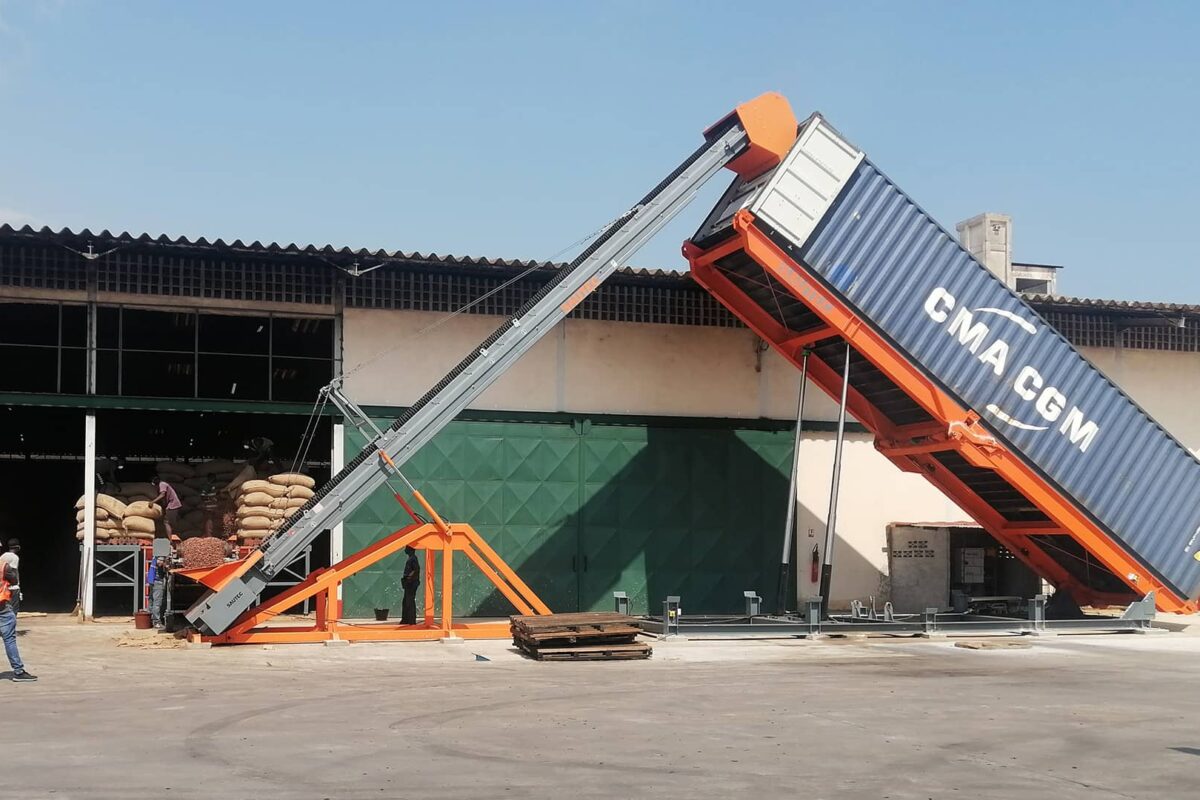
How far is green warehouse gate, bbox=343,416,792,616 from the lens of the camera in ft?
71.7

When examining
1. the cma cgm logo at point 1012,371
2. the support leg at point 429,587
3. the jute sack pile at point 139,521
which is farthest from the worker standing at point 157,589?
the cma cgm logo at point 1012,371

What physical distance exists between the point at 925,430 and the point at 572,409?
650 centimetres

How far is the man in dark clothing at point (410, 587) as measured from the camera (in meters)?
19.2

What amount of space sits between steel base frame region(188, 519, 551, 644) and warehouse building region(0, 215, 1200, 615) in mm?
3213

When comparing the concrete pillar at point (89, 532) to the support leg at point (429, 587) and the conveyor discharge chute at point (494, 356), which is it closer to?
the conveyor discharge chute at point (494, 356)

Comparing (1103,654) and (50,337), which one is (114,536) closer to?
(50,337)

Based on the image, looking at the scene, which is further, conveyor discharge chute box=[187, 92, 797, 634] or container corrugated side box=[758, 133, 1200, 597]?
container corrugated side box=[758, 133, 1200, 597]

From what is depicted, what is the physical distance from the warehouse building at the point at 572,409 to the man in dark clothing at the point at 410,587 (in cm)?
202

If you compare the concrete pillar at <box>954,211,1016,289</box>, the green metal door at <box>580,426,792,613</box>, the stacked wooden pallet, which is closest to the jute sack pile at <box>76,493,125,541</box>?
the green metal door at <box>580,426,792,613</box>

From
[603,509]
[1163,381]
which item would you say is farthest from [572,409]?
[1163,381]

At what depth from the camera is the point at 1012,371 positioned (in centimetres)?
1909

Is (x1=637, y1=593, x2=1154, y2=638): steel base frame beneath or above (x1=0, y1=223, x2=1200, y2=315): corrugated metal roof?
beneath

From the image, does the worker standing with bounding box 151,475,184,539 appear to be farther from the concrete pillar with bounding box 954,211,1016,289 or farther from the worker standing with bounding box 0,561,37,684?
the concrete pillar with bounding box 954,211,1016,289

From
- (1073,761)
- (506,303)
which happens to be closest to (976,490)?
(506,303)
